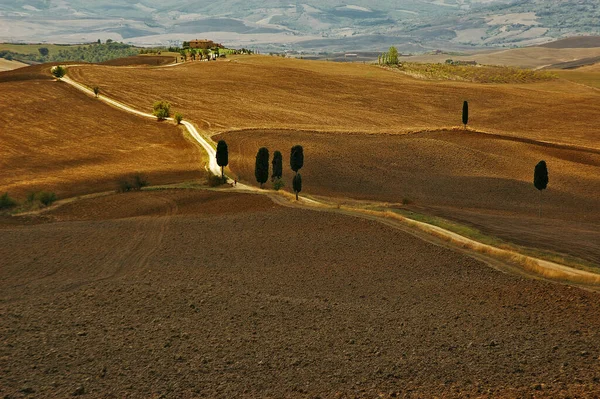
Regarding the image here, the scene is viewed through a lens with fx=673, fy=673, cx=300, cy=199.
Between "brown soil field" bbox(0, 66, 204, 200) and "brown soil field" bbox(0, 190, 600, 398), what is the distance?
25636mm

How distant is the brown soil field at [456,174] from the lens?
46.1 metres

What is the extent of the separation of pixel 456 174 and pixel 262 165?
23.4 metres

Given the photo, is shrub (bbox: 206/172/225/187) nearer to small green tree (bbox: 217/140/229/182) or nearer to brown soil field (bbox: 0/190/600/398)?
small green tree (bbox: 217/140/229/182)

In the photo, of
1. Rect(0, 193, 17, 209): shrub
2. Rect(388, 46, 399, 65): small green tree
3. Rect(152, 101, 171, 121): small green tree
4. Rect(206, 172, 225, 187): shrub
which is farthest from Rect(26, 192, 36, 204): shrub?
Rect(388, 46, 399, 65): small green tree

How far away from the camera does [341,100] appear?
124625 millimetres

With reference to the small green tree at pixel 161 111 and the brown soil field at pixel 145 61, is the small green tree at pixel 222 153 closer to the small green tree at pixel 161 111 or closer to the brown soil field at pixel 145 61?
the small green tree at pixel 161 111

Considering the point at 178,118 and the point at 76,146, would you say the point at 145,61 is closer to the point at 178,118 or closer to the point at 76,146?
the point at 178,118

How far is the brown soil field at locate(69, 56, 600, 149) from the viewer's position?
330ft

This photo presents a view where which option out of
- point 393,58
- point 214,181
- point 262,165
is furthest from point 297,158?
point 393,58

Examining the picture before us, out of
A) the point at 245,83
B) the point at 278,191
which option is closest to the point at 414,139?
the point at 278,191

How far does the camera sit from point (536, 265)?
92.2 ft

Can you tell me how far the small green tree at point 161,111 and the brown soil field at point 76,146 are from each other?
8.46ft

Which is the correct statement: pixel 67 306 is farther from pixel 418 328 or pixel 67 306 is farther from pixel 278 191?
pixel 278 191

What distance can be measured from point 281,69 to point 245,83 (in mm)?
21794
